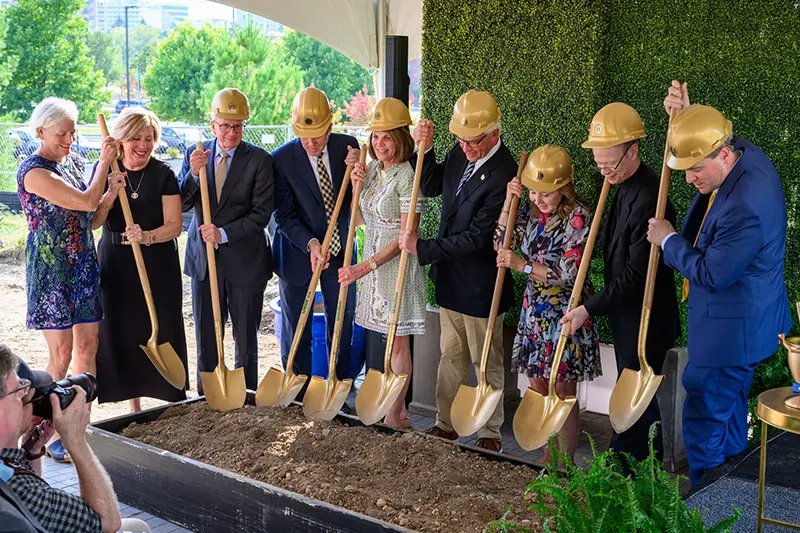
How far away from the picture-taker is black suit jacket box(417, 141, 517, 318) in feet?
14.4

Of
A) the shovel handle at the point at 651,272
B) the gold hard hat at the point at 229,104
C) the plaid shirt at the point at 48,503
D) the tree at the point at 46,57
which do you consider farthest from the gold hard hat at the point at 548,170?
the tree at the point at 46,57

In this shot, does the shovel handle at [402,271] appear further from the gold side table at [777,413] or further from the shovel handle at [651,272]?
the gold side table at [777,413]

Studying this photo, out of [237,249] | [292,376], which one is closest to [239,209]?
[237,249]

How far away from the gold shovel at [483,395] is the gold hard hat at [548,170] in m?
0.18

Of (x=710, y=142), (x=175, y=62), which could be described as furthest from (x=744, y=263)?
(x=175, y=62)

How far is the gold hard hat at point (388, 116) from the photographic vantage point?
4.48 meters

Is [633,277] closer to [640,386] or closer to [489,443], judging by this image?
[640,386]

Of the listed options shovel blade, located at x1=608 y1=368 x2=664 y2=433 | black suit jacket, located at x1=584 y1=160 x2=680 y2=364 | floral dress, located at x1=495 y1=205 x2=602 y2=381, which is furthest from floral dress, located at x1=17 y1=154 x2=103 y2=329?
shovel blade, located at x1=608 y1=368 x2=664 y2=433

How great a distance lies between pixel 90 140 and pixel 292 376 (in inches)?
673

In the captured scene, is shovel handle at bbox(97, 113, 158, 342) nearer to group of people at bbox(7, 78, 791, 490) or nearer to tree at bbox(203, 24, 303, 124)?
group of people at bbox(7, 78, 791, 490)

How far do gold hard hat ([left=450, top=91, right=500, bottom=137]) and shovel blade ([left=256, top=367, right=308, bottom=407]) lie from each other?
5.05ft

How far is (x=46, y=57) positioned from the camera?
18875 millimetres

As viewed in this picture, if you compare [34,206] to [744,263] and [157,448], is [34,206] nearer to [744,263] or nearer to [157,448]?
[157,448]

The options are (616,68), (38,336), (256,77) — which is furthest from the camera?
(256,77)
